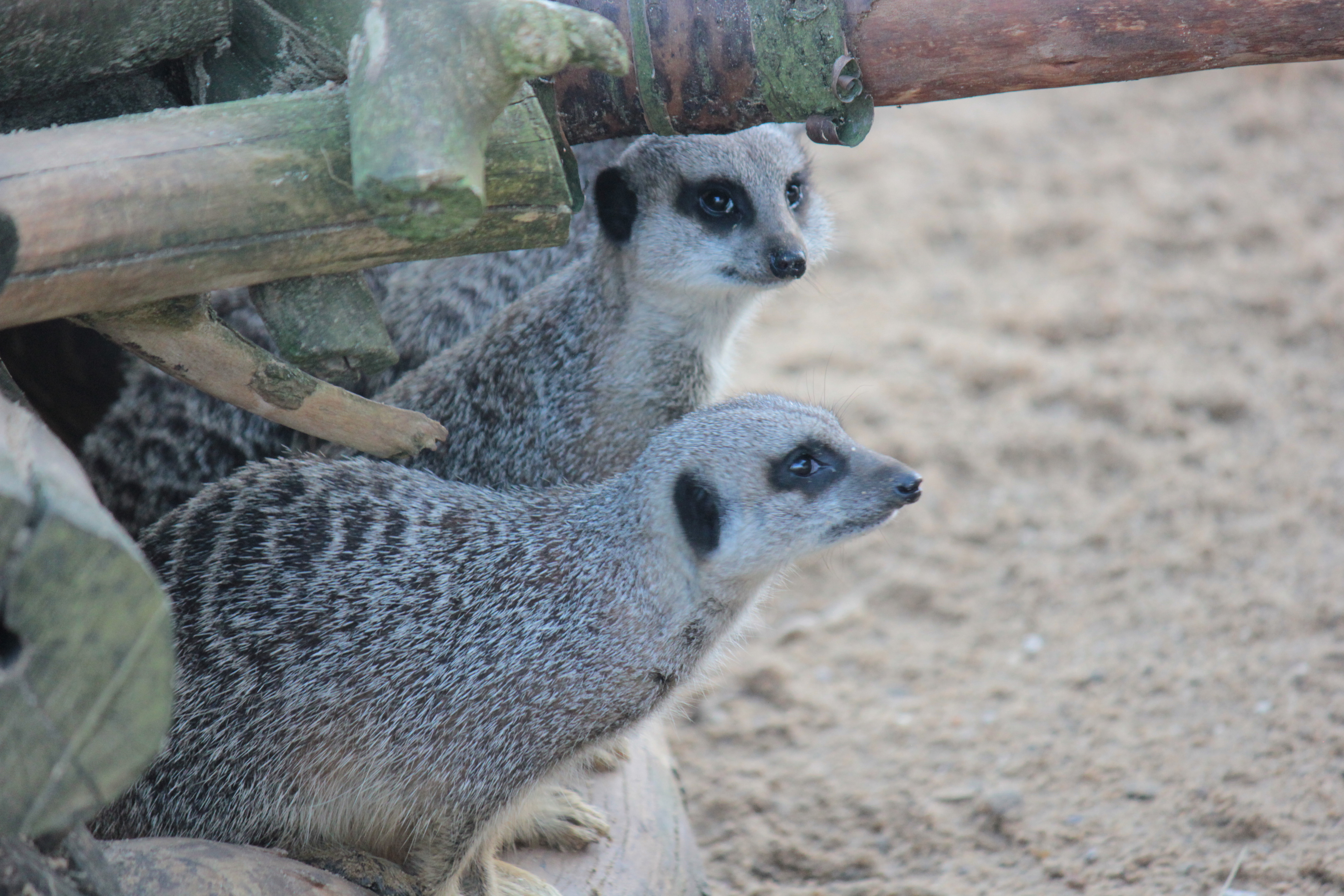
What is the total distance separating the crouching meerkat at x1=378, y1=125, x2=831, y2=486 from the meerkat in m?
0.18

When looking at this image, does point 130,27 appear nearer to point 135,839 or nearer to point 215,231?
point 215,231

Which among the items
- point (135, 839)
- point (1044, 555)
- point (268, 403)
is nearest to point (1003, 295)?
point (1044, 555)

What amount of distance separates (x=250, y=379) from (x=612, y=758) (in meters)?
1.13

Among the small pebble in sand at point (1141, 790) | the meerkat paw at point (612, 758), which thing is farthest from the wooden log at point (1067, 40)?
the small pebble in sand at point (1141, 790)

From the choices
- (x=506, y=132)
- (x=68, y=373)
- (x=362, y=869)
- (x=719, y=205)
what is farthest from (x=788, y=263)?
(x=68, y=373)

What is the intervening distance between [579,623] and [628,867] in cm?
54

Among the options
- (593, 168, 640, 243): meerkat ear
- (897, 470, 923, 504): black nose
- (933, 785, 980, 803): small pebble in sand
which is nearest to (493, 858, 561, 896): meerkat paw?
(897, 470, 923, 504): black nose

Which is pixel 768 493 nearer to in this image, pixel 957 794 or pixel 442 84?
pixel 442 84

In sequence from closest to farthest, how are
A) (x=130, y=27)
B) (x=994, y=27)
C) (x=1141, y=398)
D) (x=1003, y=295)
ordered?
1. (x=130, y=27)
2. (x=994, y=27)
3. (x=1141, y=398)
4. (x=1003, y=295)

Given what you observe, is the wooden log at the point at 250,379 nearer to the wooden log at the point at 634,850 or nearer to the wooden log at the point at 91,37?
the wooden log at the point at 91,37

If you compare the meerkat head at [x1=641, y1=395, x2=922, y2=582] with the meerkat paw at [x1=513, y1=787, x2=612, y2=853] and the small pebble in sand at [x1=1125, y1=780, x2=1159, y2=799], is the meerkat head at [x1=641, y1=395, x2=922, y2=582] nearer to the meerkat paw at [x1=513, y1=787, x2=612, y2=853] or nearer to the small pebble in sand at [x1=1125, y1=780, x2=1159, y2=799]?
the meerkat paw at [x1=513, y1=787, x2=612, y2=853]

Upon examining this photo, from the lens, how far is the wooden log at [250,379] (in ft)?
6.15

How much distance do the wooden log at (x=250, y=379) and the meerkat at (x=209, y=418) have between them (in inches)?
21.3

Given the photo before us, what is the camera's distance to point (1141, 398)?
4402 mm
